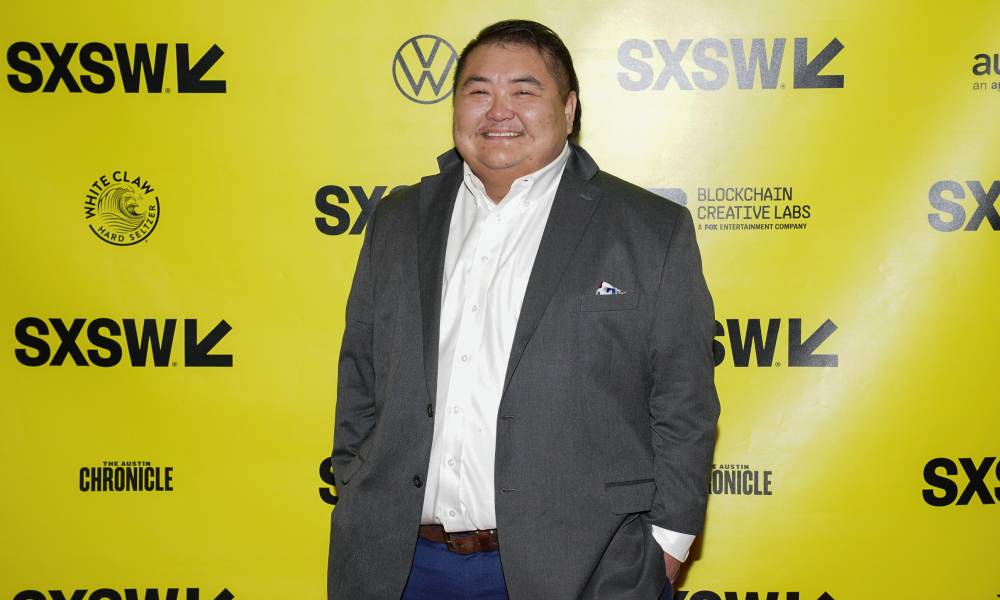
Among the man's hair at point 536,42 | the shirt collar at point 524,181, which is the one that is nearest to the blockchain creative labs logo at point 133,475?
the shirt collar at point 524,181

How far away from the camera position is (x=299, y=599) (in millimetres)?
2994

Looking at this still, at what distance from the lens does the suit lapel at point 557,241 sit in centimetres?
179

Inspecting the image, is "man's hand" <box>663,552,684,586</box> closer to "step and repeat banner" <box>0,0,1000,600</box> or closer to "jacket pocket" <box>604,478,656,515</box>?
"jacket pocket" <box>604,478,656,515</box>

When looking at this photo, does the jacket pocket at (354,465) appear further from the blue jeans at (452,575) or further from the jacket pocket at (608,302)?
the jacket pocket at (608,302)

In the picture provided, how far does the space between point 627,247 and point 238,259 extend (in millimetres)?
1510

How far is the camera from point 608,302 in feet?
6.00

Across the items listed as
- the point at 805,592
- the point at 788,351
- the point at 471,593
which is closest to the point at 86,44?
the point at 471,593

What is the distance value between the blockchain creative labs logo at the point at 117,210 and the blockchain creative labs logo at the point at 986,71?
2.49 metres

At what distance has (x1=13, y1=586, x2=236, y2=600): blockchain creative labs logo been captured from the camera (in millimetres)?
3014

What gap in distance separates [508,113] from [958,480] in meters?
1.92

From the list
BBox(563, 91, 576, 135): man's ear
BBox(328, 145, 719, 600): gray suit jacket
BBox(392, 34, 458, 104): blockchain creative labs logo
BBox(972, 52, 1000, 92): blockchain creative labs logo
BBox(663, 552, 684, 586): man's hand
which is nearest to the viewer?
BBox(328, 145, 719, 600): gray suit jacket

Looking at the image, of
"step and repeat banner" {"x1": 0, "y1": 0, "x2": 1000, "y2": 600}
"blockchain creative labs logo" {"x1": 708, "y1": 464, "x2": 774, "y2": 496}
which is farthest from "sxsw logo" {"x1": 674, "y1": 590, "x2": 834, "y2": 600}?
"blockchain creative labs logo" {"x1": 708, "y1": 464, "x2": 774, "y2": 496}

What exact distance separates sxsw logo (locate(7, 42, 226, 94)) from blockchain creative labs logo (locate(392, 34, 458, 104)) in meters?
0.55

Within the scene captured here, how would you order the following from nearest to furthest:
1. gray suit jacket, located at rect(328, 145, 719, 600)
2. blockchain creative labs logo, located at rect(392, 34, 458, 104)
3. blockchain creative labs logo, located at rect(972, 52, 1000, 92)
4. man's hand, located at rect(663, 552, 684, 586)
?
1. gray suit jacket, located at rect(328, 145, 719, 600)
2. man's hand, located at rect(663, 552, 684, 586)
3. blockchain creative labs logo, located at rect(972, 52, 1000, 92)
4. blockchain creative labs logo, located at rect(392, 34, 458, 104)
